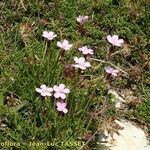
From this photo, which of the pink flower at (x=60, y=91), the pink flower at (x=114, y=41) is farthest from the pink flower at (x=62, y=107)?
the pink flower at (x=114, y=41)

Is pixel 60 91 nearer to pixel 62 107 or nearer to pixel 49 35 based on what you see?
pixel 62 107

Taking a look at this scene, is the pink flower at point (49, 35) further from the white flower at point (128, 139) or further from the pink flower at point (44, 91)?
the white flower at point (128, 139)

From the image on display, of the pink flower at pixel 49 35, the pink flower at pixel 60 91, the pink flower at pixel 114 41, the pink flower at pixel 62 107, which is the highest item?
the pink flower at pixel 49 35

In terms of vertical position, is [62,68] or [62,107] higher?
[62,68]

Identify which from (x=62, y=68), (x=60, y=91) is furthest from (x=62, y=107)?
(x=62, y=68)

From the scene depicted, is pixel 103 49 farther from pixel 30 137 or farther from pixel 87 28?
pixel 30 137

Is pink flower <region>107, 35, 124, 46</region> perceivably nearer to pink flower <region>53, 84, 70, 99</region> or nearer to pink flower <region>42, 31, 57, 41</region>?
pink flower <region>42, 31, 57, 41</region>

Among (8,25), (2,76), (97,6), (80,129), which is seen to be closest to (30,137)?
(80,129)

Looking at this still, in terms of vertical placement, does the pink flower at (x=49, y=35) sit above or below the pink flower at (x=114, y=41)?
above
